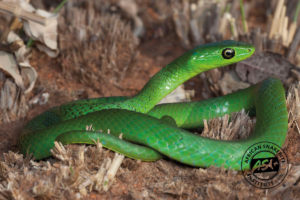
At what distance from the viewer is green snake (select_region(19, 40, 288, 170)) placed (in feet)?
12.6

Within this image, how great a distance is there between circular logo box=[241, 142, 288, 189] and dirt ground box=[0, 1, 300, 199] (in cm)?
8

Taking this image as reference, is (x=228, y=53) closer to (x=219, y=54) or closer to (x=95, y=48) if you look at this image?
(x=219, y=54)

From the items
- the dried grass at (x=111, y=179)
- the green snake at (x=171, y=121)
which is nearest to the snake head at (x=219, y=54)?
the green snake at (x=171, y=121)

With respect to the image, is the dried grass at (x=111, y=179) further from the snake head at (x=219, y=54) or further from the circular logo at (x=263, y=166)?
the snake head at (x=219, y=54)

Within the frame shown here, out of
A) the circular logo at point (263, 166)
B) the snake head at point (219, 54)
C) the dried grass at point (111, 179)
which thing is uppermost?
the snake head at point (219, 54)

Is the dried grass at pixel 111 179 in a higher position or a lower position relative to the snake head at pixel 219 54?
lower

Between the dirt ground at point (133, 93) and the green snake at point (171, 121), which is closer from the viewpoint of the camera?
the dirt ground at point (133, 93)

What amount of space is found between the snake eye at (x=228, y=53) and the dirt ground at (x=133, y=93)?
113 centimetres

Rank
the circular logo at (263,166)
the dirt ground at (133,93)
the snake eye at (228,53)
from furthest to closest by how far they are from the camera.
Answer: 1. the snake eye at (228,53)
2. the circular logo at (263,166)
3. the dirt ground at (133,93)

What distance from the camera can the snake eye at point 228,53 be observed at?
488 centimetres

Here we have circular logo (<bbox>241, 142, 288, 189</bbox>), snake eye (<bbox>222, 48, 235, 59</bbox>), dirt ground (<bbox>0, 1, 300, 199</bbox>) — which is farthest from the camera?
snake eye (<bbox>222, 48, 235, 59</bbox>)

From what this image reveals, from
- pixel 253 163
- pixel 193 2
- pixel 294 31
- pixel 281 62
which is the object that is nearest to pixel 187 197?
pixel 253 163

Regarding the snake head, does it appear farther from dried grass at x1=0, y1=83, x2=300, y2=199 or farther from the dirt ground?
dried grass at x1=0, y1=83, x2=300, y2=199

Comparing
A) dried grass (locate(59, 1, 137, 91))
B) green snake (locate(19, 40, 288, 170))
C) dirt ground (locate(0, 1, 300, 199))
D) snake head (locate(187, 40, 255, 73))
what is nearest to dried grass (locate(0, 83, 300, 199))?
dirt ground (locate(0, 1, 300, 199))
